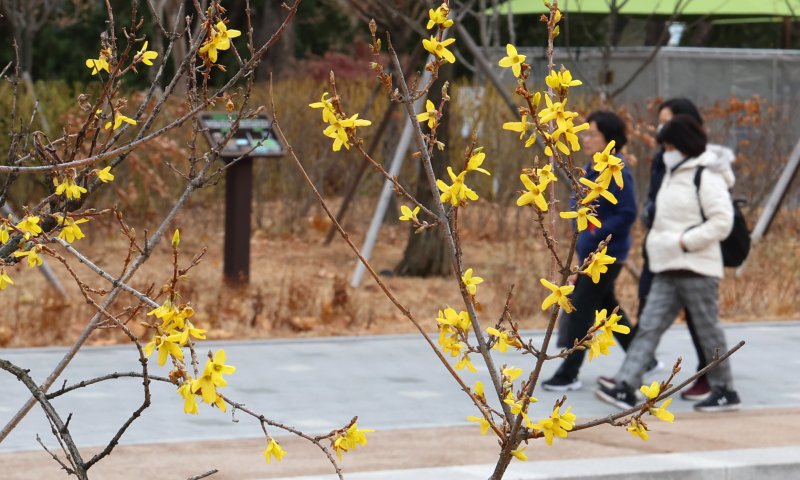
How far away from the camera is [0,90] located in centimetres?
1379

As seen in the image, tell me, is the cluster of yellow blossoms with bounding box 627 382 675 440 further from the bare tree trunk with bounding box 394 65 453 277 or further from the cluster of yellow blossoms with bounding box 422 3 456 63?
the bare tree trunk with bounding box 394 65 453 277

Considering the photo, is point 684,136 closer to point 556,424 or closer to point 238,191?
point 238,191

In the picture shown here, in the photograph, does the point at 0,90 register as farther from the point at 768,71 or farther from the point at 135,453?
the point at 768,71

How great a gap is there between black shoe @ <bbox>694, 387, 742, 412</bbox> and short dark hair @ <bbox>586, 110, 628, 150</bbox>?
4.51ft

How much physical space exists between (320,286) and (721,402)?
4.91 meters

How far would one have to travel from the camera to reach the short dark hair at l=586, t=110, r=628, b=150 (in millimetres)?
8203

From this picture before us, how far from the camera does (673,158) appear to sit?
7.86 metres

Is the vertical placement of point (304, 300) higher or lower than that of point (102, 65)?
lower

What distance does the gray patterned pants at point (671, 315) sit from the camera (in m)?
7.82

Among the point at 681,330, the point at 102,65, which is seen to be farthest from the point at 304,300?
the point at 102,65

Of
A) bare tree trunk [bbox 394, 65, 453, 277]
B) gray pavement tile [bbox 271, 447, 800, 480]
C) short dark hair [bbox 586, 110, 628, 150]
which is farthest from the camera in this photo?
bare tree trunk [bbox 394, 65, 453, 277]

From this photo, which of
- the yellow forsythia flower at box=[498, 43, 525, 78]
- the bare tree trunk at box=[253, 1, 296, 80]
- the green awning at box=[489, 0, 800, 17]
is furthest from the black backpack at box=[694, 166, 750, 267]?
the bare tree trunk at box=[253, 1, 296, 80]

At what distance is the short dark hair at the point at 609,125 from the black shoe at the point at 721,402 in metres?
1.37

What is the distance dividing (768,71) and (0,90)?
10831mm
